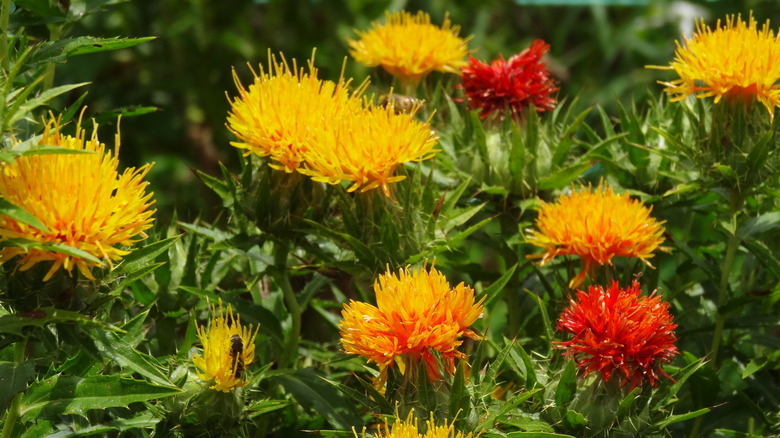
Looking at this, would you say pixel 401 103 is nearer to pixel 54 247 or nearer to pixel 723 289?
pixel 723 289

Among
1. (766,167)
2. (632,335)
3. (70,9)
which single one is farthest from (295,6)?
(632,335)

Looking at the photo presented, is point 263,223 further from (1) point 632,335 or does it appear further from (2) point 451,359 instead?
(1) point 632,335

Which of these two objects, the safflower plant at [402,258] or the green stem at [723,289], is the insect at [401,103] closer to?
the safflower plant at [402,258]

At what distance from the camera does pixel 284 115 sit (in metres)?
2.48

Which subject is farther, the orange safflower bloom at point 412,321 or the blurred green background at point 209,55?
the blurred green background at point 209,55

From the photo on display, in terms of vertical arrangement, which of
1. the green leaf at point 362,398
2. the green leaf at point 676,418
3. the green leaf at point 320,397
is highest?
the green leaf at point 362,398

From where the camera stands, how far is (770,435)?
2572 millimetres

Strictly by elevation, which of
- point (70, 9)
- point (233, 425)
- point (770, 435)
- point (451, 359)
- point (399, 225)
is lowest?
point (770, 435)

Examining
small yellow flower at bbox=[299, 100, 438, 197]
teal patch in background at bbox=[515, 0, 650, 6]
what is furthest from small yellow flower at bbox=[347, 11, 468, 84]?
teal patch in background at bbox=[515, 0, 650, 6]

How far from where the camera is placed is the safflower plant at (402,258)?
204 cm

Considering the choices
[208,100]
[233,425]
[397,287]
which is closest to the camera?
[397,287]

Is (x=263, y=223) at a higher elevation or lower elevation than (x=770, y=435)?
higher

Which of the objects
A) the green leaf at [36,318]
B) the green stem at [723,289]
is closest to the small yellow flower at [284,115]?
the green leaf at [36,318]

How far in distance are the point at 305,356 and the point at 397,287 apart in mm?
920
